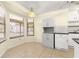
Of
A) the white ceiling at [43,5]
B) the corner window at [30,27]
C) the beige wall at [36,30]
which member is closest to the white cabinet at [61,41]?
the beige wall at [36,30]

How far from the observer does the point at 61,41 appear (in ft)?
13.4

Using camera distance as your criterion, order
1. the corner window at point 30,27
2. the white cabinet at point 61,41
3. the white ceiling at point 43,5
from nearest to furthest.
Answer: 1. the corner window at point 30,27
2. the white ceiling at point 43,5
3. the white cabinet at point 61,41

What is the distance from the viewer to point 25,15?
2680 millimetres

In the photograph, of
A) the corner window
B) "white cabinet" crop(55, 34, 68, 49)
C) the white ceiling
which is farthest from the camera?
"white cabinet" crop(55, 34, 68, 49)

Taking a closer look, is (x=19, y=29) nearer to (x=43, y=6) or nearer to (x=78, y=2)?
(x=43, y=6)

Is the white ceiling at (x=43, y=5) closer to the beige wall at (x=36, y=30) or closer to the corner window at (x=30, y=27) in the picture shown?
the beige wall at (x=36, y=30)

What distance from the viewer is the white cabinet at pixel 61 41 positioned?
391 centimetres

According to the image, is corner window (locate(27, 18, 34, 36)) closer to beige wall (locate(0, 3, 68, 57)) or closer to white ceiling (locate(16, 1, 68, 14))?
beige wall (locate(0, 3, 68, 57))

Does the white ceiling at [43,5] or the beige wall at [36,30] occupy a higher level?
the white ceiling at [43,5]

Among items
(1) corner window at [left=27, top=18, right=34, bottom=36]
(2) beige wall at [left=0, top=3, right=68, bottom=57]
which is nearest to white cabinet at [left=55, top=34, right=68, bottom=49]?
(2) beige wall at [left=0, top=3, right=68, bottom=57]

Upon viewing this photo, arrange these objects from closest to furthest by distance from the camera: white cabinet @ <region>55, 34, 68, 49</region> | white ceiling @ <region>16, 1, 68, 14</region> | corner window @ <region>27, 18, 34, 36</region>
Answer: corner window @ <region>27, 18, 34, 36</region>, white ceiling @ <region>16, 1, 68, 14</region>, white cabinet @ <region>55, 34, 68, 49</region>

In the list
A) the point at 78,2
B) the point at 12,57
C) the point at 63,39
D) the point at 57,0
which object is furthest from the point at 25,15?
the point at 63,39

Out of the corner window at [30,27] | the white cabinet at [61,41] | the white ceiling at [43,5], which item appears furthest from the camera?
the white cabinet at [61,41]

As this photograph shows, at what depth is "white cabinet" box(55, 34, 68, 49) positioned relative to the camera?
12.8ft
